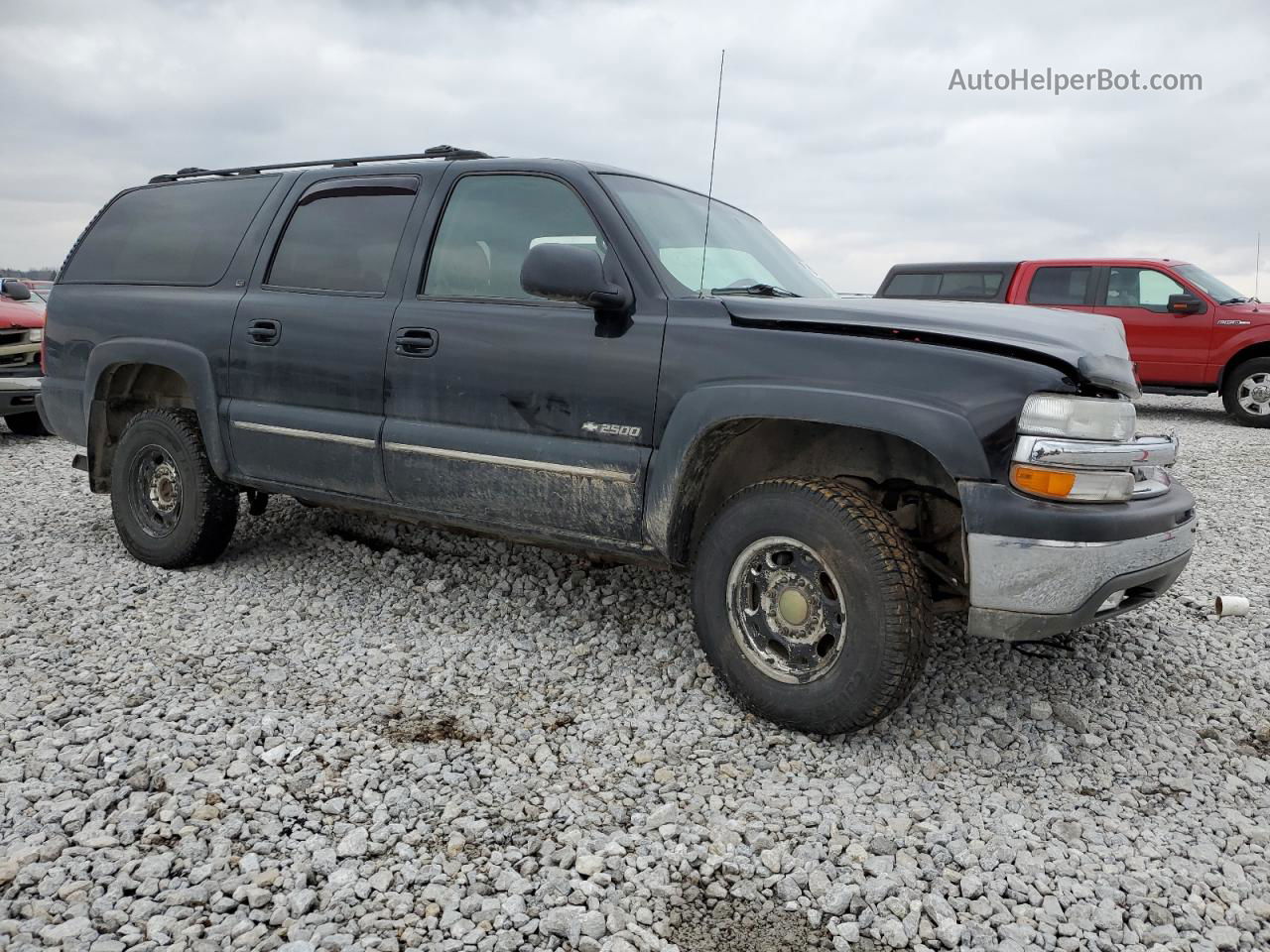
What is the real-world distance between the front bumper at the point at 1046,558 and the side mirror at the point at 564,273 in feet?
4.51

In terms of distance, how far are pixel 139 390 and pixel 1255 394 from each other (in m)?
11.5

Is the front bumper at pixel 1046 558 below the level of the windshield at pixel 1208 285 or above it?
below

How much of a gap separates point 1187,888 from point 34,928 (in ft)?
9.19

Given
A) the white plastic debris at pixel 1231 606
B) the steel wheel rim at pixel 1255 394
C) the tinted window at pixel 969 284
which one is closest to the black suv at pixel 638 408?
the white plastic debris at pixel 1231 606

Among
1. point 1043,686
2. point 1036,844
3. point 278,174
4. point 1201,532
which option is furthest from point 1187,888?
point 278,174

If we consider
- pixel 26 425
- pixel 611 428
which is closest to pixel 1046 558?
pixel 611 428

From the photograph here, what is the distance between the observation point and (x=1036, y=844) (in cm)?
268

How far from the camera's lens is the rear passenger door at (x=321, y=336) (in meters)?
4.04

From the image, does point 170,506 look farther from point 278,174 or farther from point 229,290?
point 278,174

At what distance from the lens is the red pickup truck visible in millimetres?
11180

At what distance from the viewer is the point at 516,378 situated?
11.9 feet

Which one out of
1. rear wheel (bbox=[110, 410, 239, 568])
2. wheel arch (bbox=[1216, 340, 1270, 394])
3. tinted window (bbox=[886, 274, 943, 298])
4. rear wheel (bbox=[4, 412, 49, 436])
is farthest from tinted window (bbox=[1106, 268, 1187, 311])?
rear wheel (bbox=[4, 412, 49, 436])

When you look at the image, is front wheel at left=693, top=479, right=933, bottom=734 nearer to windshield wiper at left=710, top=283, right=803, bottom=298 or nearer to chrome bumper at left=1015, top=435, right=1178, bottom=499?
chrome bumper at left=1015, top=435, right=1178, bottom=499

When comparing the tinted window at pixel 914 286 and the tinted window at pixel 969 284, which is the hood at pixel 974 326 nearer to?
the tinted window at pixel 969 284
